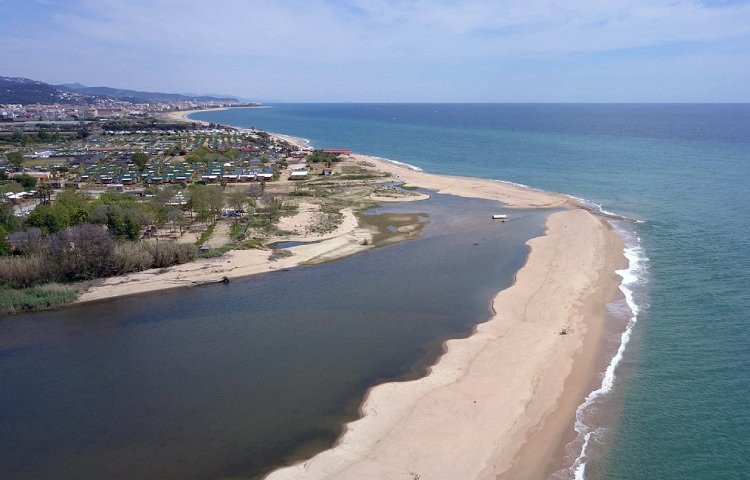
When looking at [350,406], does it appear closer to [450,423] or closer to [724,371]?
[450,423]

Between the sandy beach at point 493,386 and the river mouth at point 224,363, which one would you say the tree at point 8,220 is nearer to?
the sandy beach at point 493,386

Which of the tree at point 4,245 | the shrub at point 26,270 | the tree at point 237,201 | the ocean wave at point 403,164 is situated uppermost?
the ocean wave at point 403,164

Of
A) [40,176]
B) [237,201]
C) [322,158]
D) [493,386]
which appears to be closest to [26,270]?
[237,201]

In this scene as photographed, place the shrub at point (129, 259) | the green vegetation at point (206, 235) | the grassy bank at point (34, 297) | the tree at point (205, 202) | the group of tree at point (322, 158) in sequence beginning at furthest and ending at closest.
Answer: the group of tree at point (322, 158) < the tree at point (205, 202) < the green vegetation at point (206, 235) < the shrub at point (129, 259) < the grassy bank at point (34, 297)

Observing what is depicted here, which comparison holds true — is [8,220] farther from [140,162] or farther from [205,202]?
[140,162]

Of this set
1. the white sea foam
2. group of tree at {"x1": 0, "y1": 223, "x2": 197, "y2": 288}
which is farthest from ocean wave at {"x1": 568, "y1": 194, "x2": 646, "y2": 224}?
group of tree at {"x1": 0, "y1": 223, "x2": 197, "y2": 288}

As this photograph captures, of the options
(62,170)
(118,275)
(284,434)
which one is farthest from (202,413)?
(62,170)

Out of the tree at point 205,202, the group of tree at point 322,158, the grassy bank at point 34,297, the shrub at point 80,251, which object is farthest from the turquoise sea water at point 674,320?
the tree at point 205,202
